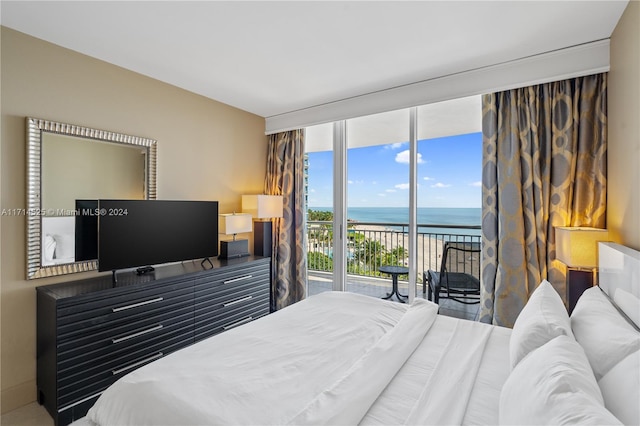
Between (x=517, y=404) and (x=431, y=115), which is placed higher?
(x=431, y=115)

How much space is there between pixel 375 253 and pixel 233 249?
207 centimetres

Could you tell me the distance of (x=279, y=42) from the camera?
2.25 metres

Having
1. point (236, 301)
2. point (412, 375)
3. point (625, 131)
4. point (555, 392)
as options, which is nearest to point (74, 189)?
point (236, 301)

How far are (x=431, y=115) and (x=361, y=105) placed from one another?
759mm

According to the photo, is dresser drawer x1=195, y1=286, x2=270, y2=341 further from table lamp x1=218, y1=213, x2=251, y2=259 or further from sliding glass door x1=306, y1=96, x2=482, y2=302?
sliding glass door x1=306, y1=96, x2=482, y2=302

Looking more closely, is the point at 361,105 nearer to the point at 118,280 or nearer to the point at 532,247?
the point at 532,247

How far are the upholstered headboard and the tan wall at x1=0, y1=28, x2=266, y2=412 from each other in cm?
344

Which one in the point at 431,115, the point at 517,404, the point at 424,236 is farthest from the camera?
the point at 424,236

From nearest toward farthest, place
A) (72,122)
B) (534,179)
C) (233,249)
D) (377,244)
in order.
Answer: (72,122) < (534,179) < (233,249) < (377,244)

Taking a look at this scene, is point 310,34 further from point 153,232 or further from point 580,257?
point 580,257

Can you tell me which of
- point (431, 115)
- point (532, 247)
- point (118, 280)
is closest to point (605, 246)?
point (532, 247)

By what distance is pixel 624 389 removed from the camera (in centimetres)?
88

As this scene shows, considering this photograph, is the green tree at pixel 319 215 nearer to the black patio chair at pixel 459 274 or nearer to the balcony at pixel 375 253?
the balcony at pixel 375 253

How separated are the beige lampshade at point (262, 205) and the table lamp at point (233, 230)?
0.40 feet
